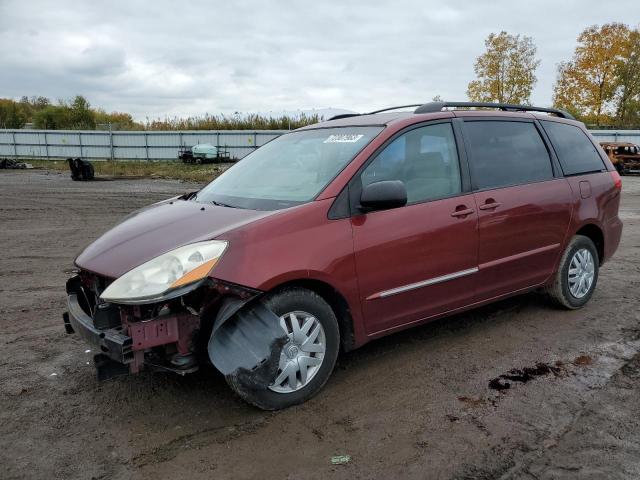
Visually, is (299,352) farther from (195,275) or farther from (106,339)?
(106,339)

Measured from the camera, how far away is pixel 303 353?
3.33 metres

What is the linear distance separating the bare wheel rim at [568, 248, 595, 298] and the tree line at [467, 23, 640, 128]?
1225 inches

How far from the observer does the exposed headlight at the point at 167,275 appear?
116 inches

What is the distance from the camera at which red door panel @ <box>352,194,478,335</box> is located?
358cm

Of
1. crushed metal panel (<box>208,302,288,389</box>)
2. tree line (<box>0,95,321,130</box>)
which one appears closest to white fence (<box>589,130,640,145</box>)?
tree line (<box>0,95,321,130</box>)

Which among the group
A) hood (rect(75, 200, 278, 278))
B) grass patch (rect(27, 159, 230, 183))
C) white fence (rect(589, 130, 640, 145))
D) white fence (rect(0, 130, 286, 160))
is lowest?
hood (rect(75, 200, 278, 278))

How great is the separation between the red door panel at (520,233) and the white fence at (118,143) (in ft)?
101

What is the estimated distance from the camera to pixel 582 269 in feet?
17.1

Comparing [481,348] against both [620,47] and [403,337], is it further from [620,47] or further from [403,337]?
[620,47]

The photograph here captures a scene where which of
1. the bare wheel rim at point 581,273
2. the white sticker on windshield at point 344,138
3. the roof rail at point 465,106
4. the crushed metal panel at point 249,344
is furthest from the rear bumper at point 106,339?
the bare wheel rim at point 581,273

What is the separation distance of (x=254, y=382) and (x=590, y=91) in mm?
38231

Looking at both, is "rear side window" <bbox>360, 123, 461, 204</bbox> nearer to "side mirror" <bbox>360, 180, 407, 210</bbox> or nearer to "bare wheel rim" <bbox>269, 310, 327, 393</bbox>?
"side mirror" <bbox>360, 180, 407, 210</bbox>

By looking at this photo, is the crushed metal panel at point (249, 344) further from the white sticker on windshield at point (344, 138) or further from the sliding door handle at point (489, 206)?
the sliding door handle at point (489, 206)

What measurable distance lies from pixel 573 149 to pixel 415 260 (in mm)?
2460
